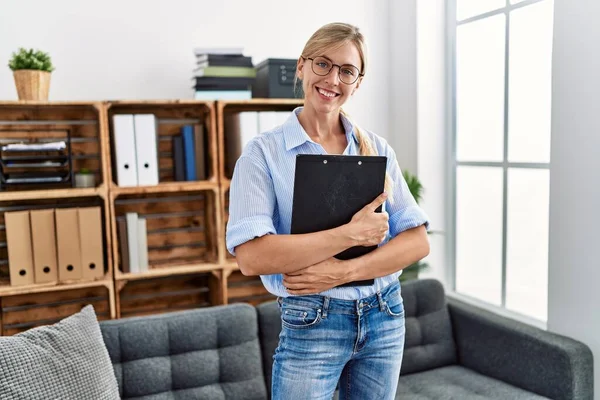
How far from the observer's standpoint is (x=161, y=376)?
6.75ft

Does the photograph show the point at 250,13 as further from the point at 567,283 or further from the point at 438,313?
the point at 567,283

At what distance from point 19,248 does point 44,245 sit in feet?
0.32

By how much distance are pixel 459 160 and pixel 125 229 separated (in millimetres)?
1810

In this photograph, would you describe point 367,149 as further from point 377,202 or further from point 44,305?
point 44,305

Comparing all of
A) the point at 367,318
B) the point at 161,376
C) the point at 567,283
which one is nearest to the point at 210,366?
the point at 161,376

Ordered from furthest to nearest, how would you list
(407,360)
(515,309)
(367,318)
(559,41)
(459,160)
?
(459,160)
(515,309)
(407,360)
(559,41)
(367,318)

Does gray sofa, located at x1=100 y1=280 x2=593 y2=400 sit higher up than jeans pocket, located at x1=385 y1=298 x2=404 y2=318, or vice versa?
jeans pocket, located at x1=385 y1=298 x2=404 y2=318

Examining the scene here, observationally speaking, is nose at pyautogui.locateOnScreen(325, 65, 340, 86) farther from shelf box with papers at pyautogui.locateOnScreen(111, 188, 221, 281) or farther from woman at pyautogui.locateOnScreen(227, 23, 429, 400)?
shelf box with papers at pyautogui.locateOnScreen(111, 188, 221, 281)

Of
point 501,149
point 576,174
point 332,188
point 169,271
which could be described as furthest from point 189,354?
point 501,149

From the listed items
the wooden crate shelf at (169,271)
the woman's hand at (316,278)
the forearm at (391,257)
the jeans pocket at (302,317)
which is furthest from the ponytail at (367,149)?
the wooden crate shelf at (169,271)

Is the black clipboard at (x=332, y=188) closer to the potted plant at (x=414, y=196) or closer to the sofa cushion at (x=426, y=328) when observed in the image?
the sofa cushion at (x=426, y=328)

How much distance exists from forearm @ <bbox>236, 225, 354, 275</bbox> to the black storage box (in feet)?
5.03

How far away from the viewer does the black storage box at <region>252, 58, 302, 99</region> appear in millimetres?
2646

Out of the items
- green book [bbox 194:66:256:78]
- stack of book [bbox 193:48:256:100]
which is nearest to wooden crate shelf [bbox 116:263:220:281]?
stack of book [bbox 193:48:256:100]
